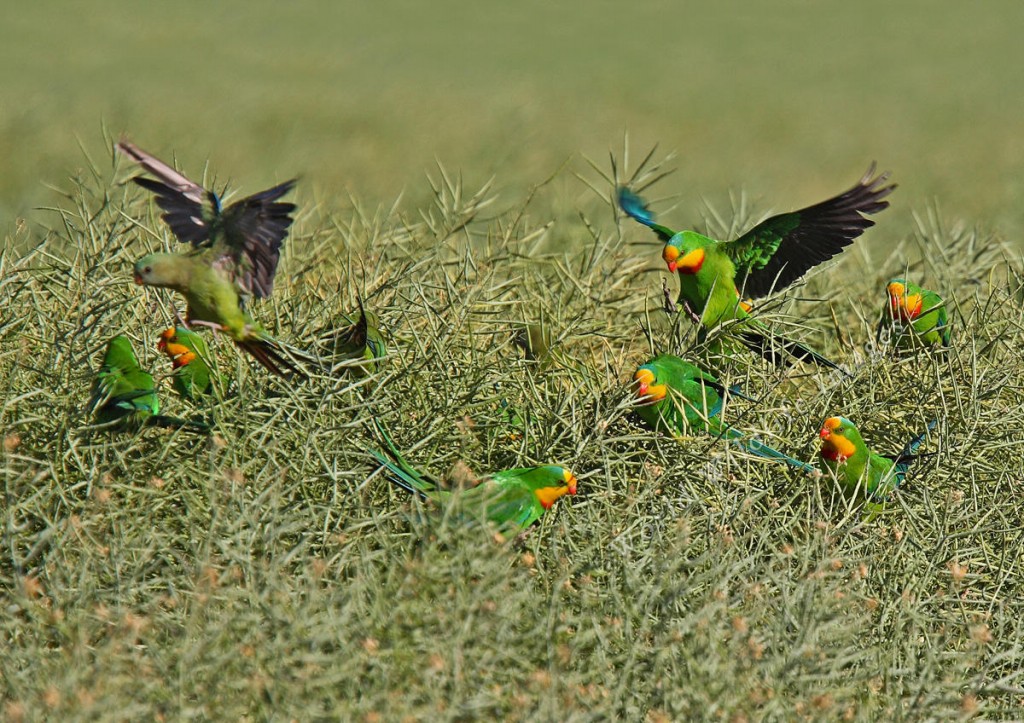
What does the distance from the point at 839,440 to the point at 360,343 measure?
1.28 meters

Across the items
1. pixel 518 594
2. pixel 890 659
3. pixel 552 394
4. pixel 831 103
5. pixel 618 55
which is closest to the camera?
pixel 518 594

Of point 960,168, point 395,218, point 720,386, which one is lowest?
point 720,386

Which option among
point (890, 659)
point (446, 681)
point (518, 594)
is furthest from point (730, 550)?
point (446, 681)

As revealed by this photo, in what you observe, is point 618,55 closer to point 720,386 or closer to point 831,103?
point 831,103

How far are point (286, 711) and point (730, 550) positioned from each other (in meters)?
1.06

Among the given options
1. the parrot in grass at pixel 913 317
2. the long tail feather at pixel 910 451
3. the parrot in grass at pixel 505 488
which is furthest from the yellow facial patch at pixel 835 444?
the parrot in grass at pixel 505 488

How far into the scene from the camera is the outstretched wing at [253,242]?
8.98ft

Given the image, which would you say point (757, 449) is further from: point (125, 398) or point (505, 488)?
point (125, 398)

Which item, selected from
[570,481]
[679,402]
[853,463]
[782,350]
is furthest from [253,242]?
[853,463]

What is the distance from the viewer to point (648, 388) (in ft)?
9.64

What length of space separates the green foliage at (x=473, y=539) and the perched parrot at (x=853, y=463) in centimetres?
7

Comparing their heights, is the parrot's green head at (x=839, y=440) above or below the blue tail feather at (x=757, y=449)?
above

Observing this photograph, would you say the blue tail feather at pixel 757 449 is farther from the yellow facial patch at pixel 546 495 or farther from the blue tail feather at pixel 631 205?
the blue tail feather at pixel 631 205

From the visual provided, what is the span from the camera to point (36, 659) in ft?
7.24
